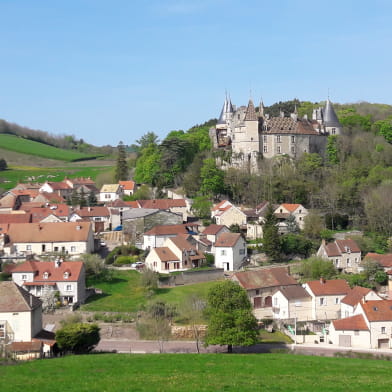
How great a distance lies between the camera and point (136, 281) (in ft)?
159

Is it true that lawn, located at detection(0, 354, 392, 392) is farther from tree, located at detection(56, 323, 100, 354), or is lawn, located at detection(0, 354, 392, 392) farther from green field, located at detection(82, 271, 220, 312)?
green field, located at detection(82, 271, 220, 312)

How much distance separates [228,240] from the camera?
5350 centimetres

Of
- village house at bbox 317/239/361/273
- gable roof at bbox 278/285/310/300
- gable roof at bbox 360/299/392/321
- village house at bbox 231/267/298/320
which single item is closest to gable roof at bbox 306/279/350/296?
gable roof at bbox 278/285/310/300

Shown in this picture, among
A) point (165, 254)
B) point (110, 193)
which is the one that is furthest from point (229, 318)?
point (110, 193)

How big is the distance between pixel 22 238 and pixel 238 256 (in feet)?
58.5

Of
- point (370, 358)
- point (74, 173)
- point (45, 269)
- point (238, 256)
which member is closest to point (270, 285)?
point (238, 256)

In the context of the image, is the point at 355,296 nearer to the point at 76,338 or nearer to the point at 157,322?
the point at 157,322

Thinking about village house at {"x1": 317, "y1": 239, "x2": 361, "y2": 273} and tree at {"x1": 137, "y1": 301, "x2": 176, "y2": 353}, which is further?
village house at {"x1": 317, "y1": 239, "x2": 361, "y2": 273}

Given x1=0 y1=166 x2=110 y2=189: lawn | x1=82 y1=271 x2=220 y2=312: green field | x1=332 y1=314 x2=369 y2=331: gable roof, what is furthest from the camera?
x1=0 y1=166 x2=110 y2=189: lawn

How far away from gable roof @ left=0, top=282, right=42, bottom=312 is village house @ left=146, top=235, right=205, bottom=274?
16463 mm

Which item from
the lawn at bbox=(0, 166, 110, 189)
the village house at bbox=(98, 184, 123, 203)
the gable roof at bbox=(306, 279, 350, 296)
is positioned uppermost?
the lawn at bbox=(0, 166, 110, 189)

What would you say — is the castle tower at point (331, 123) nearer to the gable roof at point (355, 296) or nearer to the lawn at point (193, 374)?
the gable roof at point (355, 296)

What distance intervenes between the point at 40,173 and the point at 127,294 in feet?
199

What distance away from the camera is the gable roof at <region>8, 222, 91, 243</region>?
2130 inches
